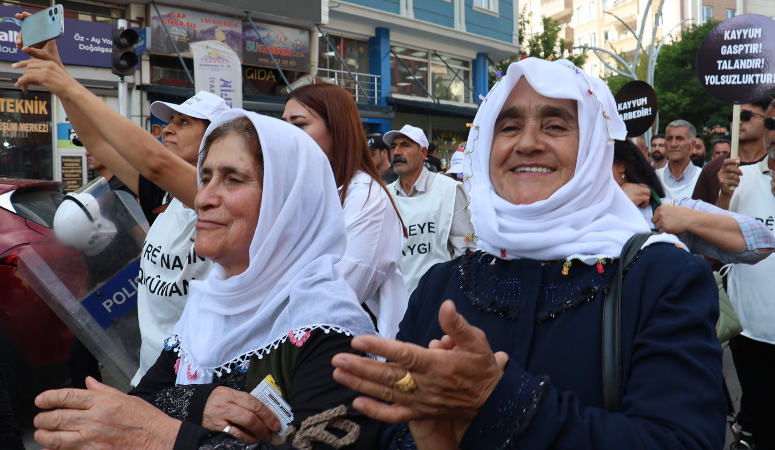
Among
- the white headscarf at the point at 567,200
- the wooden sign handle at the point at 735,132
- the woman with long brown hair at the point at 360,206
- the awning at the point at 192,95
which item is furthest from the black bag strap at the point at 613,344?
the awning at the point at 192,95

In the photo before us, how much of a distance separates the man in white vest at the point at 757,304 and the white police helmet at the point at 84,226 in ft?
12.4

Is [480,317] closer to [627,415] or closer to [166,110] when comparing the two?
[627,415]

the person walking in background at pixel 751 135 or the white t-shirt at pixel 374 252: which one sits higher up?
the person walking in background at pixel 751 135

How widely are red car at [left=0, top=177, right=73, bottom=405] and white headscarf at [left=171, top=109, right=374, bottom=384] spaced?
3.47 m

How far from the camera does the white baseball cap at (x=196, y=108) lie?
3.39 meters

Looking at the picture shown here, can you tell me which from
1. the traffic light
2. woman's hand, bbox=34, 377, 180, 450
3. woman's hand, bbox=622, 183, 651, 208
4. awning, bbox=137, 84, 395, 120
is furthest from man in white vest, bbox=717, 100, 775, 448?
awning, bbox=137, 84, 395, 120

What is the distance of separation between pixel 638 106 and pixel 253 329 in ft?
17.2

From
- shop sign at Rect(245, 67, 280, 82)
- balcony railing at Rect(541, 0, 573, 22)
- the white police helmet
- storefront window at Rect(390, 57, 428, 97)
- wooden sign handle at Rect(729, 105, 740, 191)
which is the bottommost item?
the white police helmet

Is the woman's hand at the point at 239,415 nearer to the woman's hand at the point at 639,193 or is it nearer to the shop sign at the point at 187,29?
the woman's hand at the point at 639,193

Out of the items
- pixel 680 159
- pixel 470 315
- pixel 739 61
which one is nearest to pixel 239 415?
pixel 470 315

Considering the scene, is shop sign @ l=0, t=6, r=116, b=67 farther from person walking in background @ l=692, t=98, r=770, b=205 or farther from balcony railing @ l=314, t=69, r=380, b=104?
person walking in background @ l=692, t=98, r=770, b=205

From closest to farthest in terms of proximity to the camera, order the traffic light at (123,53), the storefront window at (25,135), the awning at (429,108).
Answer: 1. the traffic light at (123,53)
2. the storefront window at (25,135)
3. the awning at (429,108)

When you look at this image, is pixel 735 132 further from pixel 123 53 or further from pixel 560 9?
pixel 560 9

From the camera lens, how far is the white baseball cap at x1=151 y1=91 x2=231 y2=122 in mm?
3389
